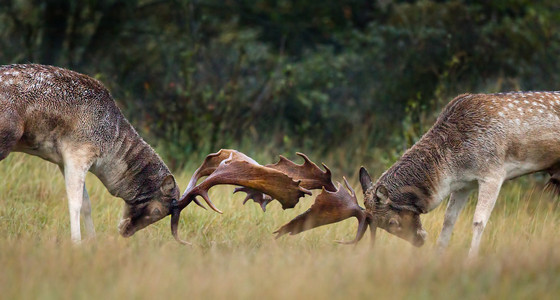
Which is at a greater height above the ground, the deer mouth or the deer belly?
the deer belly

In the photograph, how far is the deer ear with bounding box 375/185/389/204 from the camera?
8.03 meters

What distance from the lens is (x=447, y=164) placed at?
8133 millimetres

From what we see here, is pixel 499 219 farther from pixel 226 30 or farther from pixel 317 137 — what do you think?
pixel 226 30

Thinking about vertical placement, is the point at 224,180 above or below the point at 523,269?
above

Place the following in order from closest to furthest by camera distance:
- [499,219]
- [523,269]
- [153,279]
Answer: [153,279] < [523,269] < [499,219]

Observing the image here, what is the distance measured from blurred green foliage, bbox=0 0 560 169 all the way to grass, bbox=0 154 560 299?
5521mm

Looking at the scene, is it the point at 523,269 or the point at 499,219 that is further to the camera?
the point at 499,219

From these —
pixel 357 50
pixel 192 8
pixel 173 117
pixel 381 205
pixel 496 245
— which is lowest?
pixel 496 245

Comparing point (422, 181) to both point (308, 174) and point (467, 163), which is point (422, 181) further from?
point (308, 174)

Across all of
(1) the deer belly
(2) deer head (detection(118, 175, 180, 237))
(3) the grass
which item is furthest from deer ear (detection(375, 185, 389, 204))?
(1) the deer belly

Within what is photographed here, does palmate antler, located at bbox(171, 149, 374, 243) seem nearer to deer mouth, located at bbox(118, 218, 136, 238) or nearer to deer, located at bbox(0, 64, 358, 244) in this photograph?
deer, located at bbox(0, 64, 358, 244)

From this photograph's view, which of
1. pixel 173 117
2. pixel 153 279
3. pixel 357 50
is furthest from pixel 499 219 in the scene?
pixel 357 50

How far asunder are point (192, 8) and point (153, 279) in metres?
13.3

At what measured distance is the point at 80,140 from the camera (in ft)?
26.5
